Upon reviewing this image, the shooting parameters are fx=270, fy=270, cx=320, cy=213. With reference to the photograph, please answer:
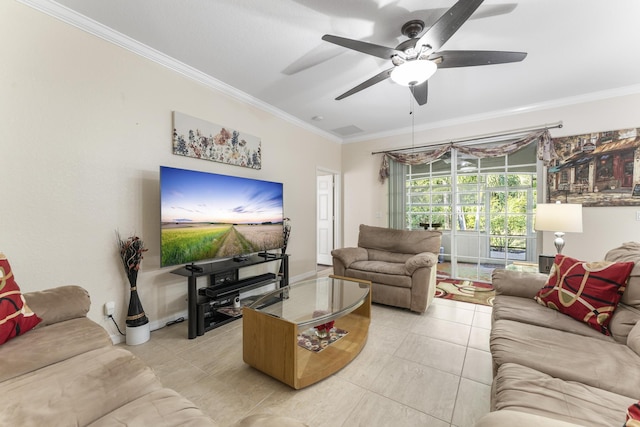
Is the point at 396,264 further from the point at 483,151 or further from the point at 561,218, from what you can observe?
the point at 483,151

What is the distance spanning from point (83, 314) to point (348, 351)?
1.82 m

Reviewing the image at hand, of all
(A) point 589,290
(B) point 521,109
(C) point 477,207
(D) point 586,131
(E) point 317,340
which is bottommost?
(E) point 317,340

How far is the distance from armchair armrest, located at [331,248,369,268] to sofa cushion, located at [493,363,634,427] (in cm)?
240

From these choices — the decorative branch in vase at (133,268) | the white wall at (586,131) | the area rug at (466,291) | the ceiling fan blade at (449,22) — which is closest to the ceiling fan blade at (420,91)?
the ceiling fan blade at (449,22)

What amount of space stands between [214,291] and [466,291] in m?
3.42

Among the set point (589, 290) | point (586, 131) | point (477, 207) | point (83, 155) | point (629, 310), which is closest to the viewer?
point (629, 310)

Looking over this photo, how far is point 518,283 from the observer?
7.26ft

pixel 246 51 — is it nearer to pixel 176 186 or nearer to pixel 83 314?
pixel 176 186

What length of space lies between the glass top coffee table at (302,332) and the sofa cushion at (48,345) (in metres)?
0.88

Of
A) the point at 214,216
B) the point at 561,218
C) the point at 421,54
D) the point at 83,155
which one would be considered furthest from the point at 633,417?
the point at 83,155

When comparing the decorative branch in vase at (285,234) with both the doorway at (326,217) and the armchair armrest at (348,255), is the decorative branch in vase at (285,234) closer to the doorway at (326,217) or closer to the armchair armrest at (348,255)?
the armchair armrest at (348,255)

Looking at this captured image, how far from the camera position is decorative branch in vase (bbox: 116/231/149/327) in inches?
92.0

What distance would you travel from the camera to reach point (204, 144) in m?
3.06

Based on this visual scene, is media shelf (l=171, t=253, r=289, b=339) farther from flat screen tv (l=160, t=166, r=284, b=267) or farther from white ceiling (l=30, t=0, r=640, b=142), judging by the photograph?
white ceiling (l=30, t=0, r=640, b=142)
